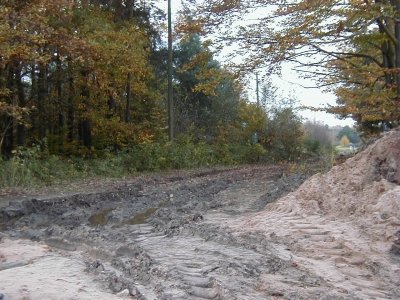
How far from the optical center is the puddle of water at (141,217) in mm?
11935

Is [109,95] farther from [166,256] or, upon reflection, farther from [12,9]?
[166,256]

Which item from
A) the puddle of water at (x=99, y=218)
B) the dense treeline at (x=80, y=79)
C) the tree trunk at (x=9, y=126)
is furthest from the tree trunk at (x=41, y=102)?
the puddle of water at (x=99, y=218)

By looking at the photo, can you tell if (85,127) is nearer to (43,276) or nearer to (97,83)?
(97,83)

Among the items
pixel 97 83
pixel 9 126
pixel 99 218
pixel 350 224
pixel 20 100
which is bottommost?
pixel 99 218

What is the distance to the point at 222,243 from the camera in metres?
8.89

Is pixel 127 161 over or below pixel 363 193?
over

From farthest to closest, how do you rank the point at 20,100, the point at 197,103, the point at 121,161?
the point at 197,103, the point at 121,161, the point at 20,100

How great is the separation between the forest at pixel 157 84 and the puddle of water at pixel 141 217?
4911 mm

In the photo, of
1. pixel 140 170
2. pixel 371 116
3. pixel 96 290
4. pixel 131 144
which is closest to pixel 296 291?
pixel 96 290

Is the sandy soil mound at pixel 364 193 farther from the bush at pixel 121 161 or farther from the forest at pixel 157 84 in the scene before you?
the bush at pixel 121 161

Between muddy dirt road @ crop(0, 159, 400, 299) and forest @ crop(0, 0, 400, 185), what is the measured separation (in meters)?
4.79

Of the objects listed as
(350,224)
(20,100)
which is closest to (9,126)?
(20,100)

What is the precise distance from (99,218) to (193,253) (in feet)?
16.3

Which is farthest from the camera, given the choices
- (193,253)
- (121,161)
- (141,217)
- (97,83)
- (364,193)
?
(121,161)
